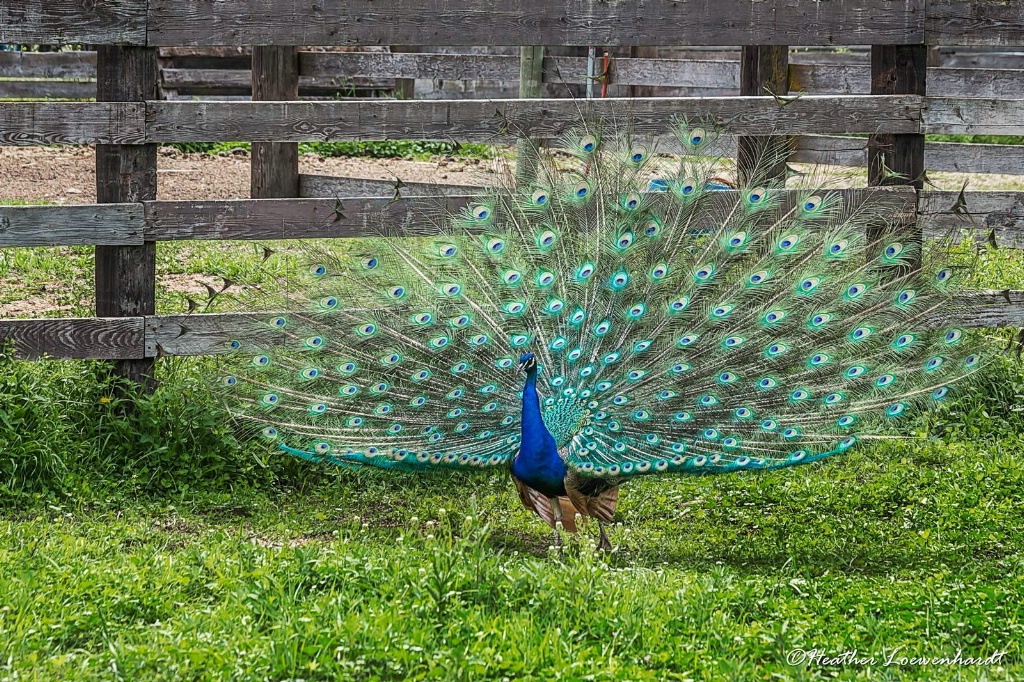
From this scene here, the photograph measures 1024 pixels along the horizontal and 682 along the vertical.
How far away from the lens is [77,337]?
6.69m

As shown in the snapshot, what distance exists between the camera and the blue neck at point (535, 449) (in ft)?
19.0

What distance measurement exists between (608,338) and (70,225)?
2.98 meters

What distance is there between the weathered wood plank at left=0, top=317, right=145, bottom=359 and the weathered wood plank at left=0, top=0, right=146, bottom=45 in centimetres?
150

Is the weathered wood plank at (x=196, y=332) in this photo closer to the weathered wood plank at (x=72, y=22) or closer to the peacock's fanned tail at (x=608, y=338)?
the peacock's fanned tail at (x=608, y=338)

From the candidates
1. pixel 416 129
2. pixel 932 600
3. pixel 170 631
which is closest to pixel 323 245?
pixel 416 129

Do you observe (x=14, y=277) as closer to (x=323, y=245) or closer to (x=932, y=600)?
(x=323, y=245)

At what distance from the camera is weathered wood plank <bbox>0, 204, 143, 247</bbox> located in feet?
21.5

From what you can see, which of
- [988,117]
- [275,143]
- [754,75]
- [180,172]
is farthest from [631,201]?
[180,172]

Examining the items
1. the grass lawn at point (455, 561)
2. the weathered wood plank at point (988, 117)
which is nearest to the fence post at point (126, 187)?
the grass lawn at point (455, 561)

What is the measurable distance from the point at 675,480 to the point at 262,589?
10.8 feet

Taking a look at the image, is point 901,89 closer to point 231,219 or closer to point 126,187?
point 231,219

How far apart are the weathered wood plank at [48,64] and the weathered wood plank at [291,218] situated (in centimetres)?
1001

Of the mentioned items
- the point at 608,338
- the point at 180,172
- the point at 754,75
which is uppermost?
the point at 754,75

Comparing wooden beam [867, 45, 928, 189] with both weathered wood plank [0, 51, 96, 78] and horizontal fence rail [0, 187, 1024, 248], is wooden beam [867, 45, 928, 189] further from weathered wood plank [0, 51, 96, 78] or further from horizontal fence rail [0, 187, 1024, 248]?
weathered wood plank [0, 51, 96, 78]
